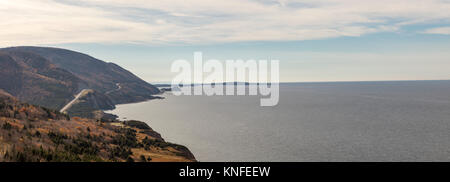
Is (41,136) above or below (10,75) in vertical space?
below

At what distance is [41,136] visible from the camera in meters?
30.8

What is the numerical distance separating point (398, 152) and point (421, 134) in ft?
95.0

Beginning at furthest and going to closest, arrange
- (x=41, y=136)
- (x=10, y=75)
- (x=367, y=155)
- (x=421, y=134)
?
1. (x=10, y=75)
2. (x=421, y=134)
3. (x=367, y=155)
4. (x=41, y=136)

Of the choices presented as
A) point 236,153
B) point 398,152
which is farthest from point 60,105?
point 398,152
